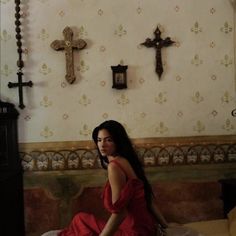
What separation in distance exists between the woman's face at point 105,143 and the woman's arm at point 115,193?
11 cm

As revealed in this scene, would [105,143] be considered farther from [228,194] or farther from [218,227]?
[228,194]

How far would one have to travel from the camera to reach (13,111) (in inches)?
108

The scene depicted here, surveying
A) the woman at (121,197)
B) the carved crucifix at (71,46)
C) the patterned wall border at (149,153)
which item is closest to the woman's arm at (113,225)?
the woman at (121,197)

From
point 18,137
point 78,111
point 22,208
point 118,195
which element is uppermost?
point 78,111

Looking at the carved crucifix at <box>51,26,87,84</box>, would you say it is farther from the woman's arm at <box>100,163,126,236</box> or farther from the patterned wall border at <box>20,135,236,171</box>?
the woman's arm at <box>100,163,126,236</box>

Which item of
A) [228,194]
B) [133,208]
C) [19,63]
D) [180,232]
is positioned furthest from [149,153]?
[19,63]

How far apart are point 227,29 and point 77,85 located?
48.7 inches

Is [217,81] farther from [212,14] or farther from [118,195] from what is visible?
[118,195]

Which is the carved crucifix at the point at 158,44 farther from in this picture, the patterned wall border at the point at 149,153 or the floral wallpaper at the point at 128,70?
the patterned wall border at the point at 149,153

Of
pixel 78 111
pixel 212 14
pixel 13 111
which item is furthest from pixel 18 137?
pixel 212 14

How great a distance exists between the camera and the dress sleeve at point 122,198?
1727mm

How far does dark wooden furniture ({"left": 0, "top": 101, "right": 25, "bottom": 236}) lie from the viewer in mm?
2680

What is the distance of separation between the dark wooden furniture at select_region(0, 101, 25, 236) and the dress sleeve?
1154 mm

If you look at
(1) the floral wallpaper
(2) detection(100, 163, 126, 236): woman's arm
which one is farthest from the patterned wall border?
(2) detection(100, 163, 126, 236): woman's arm
